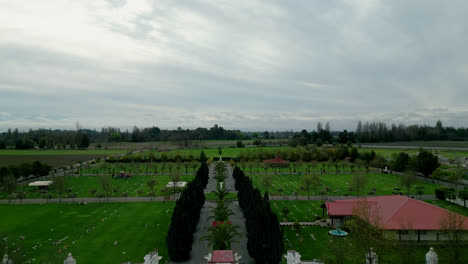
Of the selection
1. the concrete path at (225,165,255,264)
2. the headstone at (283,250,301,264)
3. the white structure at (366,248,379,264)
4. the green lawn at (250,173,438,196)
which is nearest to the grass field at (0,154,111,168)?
the green lawn at (250,173,438,196)

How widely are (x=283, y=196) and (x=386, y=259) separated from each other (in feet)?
72.0

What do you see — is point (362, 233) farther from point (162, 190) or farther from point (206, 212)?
point (162, 190)

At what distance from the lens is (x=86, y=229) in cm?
2992

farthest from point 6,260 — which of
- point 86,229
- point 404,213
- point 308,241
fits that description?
point 404,213

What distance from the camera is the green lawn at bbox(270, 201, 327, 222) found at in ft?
109

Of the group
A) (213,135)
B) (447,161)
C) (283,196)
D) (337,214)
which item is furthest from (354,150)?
(213,135)

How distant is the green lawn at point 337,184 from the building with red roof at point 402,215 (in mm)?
13244

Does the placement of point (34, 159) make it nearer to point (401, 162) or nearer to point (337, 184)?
point (337, 184)

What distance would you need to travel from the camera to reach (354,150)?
280 ft

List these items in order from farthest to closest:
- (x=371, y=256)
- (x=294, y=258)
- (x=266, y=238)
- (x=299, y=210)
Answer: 1. (x=299, y=210)
2. (x=266, y=238)
3. (x=294, y=258)
4. (x=371, y=256)

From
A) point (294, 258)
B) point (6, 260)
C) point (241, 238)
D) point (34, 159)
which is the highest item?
point (34, 159)

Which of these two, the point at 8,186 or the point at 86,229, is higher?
the point at 8,186

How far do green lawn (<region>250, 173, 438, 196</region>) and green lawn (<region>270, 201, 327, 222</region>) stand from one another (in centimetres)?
523

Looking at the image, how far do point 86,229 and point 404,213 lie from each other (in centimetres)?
3280
